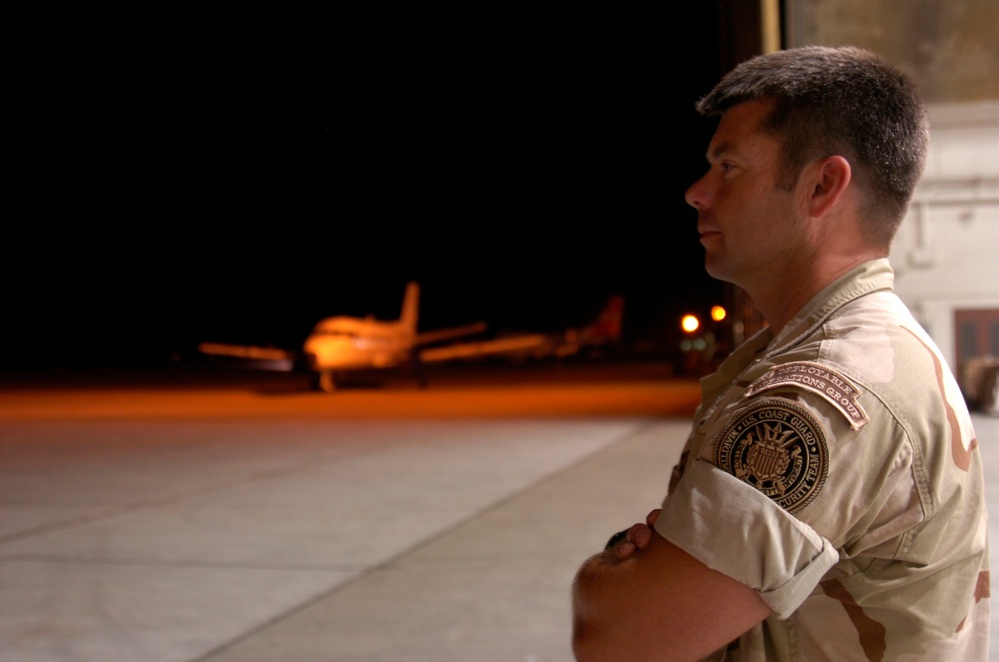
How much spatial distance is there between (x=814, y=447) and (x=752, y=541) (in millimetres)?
121

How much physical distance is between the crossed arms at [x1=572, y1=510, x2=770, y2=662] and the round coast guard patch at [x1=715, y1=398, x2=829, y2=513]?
114mm

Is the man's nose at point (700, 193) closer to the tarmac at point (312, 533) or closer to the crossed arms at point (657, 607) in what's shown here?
the crossed arms at point (657, 607)

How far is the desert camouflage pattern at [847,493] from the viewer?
3.31ft

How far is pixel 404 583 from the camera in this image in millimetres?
5762

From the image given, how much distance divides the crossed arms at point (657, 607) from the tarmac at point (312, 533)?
346 centimetres

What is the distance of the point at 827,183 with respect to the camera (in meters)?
1.23

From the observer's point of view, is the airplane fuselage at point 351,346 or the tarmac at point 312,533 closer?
the tarmac at point 312,533

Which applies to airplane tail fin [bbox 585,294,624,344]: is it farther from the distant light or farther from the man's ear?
the man's ear

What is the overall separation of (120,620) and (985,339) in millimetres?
13608

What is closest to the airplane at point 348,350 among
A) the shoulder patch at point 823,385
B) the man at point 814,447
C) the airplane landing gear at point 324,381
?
the airplane landing gear at point 324,381

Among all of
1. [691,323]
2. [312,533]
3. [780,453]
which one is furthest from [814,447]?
[691,323]

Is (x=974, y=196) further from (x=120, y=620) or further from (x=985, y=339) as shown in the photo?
(x=120, y=620)

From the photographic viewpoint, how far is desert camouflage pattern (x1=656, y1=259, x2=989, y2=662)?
1.01m

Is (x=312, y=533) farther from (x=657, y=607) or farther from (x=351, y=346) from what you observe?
(x=351, y=346)
